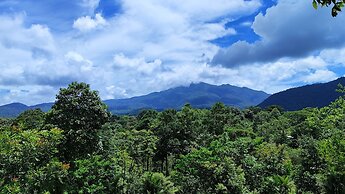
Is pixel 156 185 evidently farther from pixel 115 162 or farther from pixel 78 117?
pixel 78 117

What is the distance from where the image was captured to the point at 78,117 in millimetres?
18609

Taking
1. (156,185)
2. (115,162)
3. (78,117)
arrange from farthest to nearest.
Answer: (156,185) → (115,162) → (78,117)

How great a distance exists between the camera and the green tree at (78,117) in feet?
60.5

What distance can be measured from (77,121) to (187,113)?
1976cm

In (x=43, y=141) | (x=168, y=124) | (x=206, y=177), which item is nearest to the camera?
(x=43, y=141)

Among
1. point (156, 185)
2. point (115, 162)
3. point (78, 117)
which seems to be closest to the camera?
point (78, 117)

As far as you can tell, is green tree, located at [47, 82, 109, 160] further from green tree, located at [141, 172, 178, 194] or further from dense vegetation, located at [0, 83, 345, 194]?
green tree, located at [141, 172, 178, 194]

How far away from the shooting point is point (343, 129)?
64.1 feet

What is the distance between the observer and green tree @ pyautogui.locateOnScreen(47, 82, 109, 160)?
18.5 m

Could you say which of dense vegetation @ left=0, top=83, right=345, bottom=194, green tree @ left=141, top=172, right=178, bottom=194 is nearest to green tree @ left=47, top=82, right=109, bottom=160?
dense vegetation @ left=0, top=83, right=345, bottom=194

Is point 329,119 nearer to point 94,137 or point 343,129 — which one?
point 343,129

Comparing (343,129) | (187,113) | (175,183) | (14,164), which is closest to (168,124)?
(187,113)

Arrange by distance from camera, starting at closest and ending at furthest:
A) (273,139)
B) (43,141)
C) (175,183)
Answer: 1. (43,141)
2. (175,183)
3. (273,139)

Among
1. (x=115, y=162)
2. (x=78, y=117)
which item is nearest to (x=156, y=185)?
(x=115, y=162)
